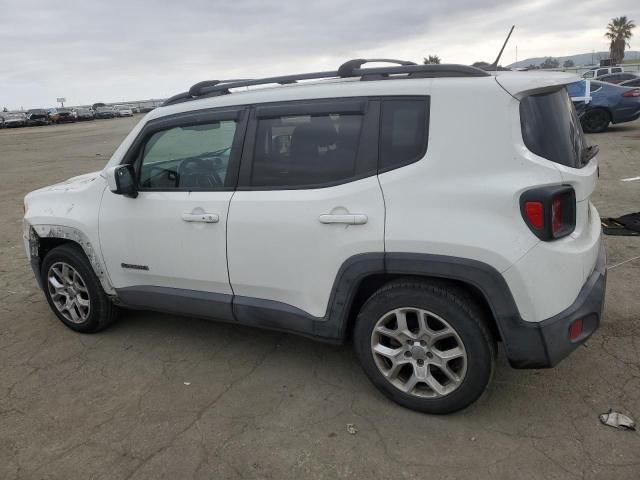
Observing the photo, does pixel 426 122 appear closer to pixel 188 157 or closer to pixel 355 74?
pixel 355 74

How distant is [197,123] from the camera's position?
11.1 feet

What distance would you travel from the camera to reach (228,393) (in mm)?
3156

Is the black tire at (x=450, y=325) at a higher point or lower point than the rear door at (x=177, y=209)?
lower

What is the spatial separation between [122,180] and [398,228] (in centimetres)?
192

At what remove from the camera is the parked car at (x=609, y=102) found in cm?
1369

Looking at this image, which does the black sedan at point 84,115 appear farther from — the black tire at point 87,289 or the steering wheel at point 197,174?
the steering wheel at point 197,174

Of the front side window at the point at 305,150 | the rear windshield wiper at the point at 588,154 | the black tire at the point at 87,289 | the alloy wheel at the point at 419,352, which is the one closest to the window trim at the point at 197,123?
the front side window at the point at 305,150

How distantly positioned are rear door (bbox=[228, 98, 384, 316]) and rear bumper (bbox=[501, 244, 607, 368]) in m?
0.79

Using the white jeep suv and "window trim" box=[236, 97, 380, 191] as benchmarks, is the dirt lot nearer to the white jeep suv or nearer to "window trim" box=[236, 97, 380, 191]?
the white jeep suv

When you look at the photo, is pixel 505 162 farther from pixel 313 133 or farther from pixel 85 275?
pixel 85 275

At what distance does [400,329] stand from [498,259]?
650mm

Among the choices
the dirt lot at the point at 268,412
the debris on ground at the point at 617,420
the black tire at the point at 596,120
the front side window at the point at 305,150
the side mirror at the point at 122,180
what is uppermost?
the front side window at the point at 305,150

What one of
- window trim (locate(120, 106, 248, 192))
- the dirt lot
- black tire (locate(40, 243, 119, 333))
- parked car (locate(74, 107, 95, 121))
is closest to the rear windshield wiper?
the dirt lot

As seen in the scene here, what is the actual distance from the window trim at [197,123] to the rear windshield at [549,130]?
1.61 m
